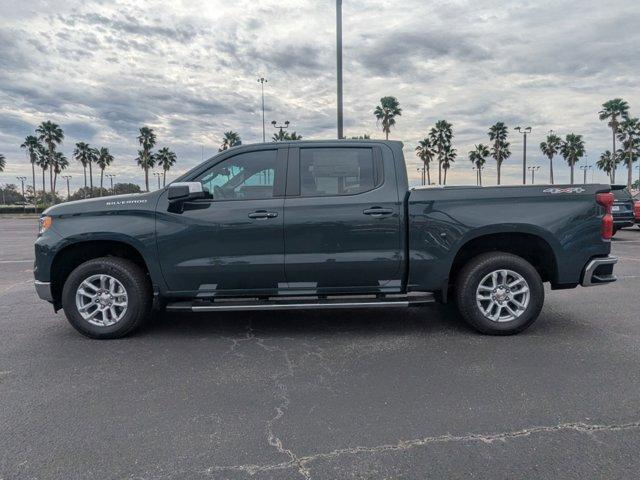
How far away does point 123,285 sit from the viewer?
14.9 feet

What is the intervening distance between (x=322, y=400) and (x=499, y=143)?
56.5 m

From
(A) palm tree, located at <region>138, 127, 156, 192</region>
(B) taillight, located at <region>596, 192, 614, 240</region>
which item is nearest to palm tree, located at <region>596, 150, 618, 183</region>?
(A) palm tree, located at <region>138, 127, 156, 192</region>

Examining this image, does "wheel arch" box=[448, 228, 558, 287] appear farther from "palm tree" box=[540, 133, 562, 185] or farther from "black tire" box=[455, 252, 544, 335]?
"palm tree" box=[540, 133, 562, 185]

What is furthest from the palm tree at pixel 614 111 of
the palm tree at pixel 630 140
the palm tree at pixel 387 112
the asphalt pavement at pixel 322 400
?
the asphalt pavement at pixel 322 400

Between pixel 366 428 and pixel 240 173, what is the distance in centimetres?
280

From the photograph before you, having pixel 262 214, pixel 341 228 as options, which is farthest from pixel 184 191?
pixel 341 228

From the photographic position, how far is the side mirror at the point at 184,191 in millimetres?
4309

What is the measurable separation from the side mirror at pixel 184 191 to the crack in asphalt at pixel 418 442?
8.49ft

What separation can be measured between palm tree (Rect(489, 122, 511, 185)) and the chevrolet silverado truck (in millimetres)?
52177

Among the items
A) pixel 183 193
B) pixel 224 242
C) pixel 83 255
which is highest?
pixel 183 193

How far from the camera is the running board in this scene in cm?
441

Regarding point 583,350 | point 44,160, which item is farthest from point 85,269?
point 44,160

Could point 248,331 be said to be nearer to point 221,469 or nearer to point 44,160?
point 221,469

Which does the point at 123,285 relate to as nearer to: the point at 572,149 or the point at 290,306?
the point at 290,306
